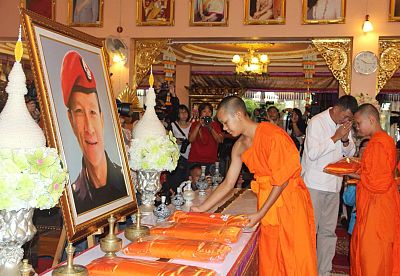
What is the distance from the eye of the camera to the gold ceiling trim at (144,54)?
7.36 m

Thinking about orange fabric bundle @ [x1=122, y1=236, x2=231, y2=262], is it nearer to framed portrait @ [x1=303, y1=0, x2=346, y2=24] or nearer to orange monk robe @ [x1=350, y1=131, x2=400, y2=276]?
orange monk robe @ [x1=350, y1=131, x2=400, y2=276]

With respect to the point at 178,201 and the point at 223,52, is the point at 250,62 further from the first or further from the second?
the point at 178,201

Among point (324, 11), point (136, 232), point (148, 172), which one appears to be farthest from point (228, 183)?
point (324, 11)

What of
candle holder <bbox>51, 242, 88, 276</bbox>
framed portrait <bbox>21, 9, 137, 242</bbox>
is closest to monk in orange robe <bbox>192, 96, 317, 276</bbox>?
framed portrait <bbox>21, 9, 137, 242</bbox>

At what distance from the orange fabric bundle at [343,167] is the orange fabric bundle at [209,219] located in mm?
1507

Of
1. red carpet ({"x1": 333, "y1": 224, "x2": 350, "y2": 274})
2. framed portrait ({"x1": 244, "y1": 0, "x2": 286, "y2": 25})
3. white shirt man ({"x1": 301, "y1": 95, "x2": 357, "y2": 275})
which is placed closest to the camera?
white shirt man ({"x1": 301, "y1": 95, "x2": 357, "y2": 275})

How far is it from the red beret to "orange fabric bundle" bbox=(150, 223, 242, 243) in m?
0.62

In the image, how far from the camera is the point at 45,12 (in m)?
7.68

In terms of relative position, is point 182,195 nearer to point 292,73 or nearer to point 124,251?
point 124,251

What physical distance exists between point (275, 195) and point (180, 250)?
94 cm

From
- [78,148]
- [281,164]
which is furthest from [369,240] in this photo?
[78,148]

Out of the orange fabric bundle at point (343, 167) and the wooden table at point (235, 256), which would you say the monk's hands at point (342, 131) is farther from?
the wooden table at point (235, 256)

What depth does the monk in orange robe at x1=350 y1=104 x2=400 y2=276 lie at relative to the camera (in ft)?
11.2

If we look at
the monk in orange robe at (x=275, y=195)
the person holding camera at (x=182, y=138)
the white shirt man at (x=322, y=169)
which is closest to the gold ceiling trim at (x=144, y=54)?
the person holding camera at (x=182, y=138)
